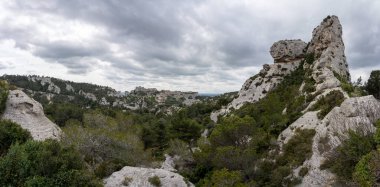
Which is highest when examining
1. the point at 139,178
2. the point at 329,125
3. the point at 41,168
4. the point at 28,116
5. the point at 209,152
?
the point at 329,125

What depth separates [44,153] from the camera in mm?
23344

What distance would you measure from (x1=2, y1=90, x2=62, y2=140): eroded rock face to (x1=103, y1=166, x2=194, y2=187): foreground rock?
12.2 meters

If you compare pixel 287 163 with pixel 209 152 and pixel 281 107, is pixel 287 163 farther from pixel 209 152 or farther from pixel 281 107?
pixel 281 107

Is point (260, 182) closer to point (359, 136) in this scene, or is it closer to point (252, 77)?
point (359, 136)

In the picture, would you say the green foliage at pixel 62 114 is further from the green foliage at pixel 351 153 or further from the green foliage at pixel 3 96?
the green foliage at pixel 351 153

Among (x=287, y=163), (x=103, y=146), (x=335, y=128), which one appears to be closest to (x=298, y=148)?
(x=287, y=163)

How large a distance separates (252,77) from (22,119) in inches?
A: 2460

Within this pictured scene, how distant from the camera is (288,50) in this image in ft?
267

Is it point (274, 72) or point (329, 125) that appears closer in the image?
point (329, 125)

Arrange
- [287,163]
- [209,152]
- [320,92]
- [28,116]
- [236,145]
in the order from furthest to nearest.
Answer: [320,92] < [236,145] < [209,152] < [28,116] < [287,163]

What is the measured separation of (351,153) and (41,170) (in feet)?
78.3

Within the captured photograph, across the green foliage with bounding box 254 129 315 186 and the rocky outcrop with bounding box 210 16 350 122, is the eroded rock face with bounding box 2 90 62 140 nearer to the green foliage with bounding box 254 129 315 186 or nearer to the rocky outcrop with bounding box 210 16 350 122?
the green foliage with bounding box 254 129 315 186

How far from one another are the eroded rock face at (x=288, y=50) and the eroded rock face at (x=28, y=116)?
196 feet

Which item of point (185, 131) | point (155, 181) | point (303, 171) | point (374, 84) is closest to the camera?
point (155, 181)
